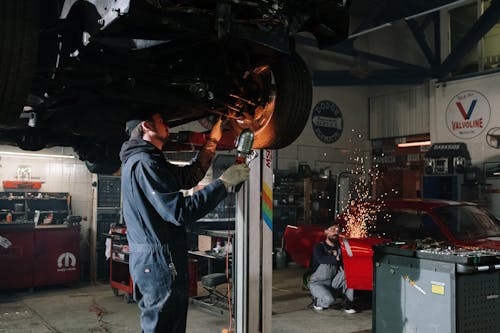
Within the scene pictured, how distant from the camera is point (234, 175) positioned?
241cm

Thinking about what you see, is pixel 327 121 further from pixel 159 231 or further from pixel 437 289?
pixel 159 231

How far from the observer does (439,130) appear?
10070 millimetres

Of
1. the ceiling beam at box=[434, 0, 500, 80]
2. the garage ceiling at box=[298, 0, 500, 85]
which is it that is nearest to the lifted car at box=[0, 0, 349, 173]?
the garage ceiling at box=[298, 0, 500, 85]

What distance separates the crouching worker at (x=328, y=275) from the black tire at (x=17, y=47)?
13.7 feet

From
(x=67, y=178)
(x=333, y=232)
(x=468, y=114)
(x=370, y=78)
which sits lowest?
(x=333, y=232)

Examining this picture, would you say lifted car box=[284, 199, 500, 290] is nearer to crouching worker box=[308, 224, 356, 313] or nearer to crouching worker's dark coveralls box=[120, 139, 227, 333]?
crouching worker box=[308, 224, 356, 313]

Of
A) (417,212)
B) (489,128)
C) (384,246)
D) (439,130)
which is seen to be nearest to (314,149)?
(439,130)

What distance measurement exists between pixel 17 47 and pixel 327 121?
9458mm

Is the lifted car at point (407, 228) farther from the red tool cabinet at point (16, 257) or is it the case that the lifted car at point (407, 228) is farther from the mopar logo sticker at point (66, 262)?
the red tool cabinet at point (16, 257)

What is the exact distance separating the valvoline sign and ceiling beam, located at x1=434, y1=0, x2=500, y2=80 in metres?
0.60

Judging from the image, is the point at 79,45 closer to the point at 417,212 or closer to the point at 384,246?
the point at 384,246

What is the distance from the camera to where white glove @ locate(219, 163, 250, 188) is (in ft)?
7.82

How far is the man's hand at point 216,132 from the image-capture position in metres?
3.06

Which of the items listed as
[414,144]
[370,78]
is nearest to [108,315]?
[370,78]
